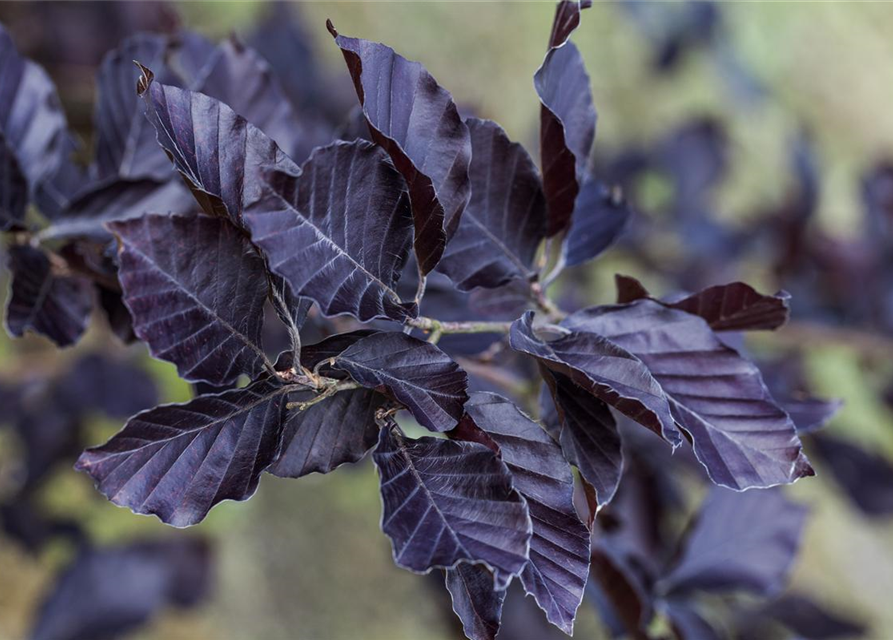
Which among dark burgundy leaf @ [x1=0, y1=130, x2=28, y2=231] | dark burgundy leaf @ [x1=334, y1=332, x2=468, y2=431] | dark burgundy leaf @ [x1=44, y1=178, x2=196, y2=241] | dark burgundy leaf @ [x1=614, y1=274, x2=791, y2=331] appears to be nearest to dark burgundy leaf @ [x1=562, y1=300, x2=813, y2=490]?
dark burgundy leaf @ [x1=614, y1=274, x2=791, y2=331]

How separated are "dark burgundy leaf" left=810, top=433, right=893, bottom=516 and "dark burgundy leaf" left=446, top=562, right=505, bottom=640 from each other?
1.14 meters

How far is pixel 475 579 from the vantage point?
1.40ft

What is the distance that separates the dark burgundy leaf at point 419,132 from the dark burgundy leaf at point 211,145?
6 centimetres

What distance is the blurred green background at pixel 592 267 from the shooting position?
166 cm

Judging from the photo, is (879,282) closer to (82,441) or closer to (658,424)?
(658,424)

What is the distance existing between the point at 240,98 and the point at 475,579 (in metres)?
0.46

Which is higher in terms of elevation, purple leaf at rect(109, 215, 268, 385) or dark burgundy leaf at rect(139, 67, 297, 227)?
dark burgundy leaf at rect(139, 67, 297, 227)

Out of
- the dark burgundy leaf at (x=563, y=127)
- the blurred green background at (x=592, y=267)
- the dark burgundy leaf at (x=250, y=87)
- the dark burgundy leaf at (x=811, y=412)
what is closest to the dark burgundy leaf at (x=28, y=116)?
the dark burgundy leaf at (x=250, y=87)

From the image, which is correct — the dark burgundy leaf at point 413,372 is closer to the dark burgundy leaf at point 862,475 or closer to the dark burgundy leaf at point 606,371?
the dark burgundy leaf at point 606,371

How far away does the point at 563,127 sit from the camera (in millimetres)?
489

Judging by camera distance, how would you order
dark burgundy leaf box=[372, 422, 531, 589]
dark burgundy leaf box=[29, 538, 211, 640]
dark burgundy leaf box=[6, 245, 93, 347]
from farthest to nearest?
1. dark burgundy leaf box=[29, 538, 211, 640]
2. dark burgundy leaf box=[6, 245, 93, 347]
3. dark burgundy leaf box=[372, 422, 531, 589]

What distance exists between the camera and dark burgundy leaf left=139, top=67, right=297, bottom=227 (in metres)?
0.40

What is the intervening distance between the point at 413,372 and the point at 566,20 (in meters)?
0.22

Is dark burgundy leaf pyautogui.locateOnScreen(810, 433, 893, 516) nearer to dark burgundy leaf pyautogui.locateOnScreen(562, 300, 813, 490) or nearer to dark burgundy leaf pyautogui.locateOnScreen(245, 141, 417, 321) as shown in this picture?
dark burgundy leaf pyautogui.locateOnScreen(562, 300, 813, 490)
